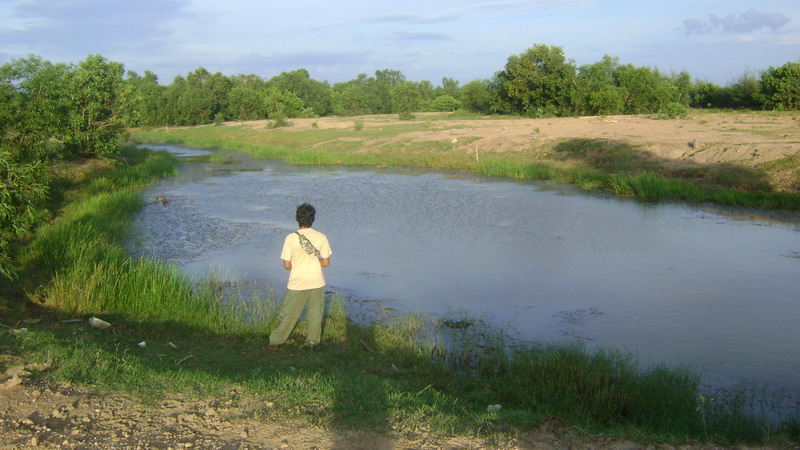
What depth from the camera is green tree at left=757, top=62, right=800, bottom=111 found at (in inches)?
1387

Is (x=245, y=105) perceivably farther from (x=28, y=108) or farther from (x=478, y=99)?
(x=28, y=108)

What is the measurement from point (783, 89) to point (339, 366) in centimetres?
3670

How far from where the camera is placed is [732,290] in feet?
33.5

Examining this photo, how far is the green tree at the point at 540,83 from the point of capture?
4516cm

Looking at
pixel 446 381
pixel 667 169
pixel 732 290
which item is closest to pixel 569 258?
pixel 732 290

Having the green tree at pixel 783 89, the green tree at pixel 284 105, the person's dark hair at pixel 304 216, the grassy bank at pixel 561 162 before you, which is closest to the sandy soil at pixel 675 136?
the grassy bank at pixel 561 162

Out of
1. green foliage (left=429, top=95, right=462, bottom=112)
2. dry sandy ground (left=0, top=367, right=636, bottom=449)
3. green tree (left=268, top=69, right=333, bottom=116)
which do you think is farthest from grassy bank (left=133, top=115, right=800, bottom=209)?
green tree (left=268, top=69, right=333, bottom=116)

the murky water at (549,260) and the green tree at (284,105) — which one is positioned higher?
the green tree at (284,105)

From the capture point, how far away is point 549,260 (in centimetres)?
1234

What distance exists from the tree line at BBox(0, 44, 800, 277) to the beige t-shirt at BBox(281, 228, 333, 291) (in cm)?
318

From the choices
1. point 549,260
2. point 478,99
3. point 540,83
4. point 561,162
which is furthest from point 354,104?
point 549,260

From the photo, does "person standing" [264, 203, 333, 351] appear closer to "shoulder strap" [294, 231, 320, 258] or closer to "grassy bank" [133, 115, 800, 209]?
"shoulder strap" [294, 231, 320, 258]

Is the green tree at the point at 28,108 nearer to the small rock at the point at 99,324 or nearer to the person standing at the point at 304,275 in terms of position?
the small rock at the point at 99,324

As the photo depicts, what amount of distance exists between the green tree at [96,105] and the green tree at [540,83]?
93.2ft
